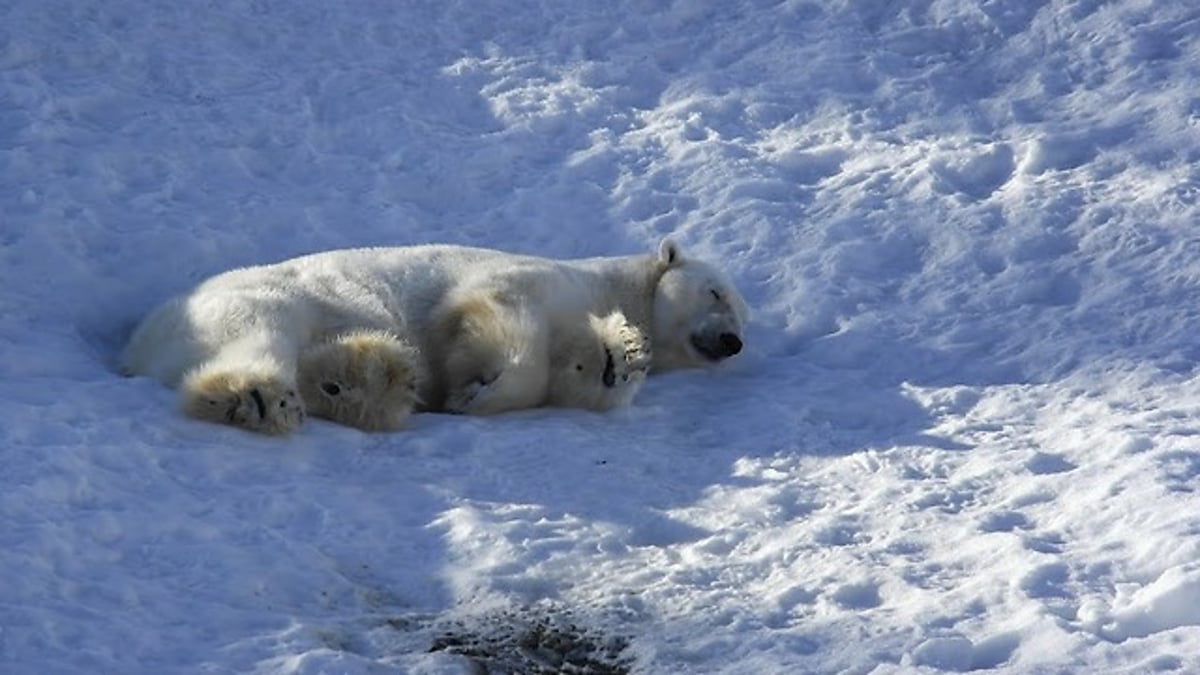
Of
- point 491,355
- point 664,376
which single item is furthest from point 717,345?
point 491,355

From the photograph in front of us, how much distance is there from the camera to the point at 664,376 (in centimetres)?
830

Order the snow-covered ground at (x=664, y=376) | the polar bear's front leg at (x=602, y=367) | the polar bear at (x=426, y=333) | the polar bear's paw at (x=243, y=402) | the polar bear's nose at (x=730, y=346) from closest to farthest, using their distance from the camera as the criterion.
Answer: the snow-covered ground at (x=664, y=376), the polar bear's paw at (x=243, y=402), the polar bear at (x=426, y=333), the polar bear's front leg at (x=602, y=367), the polar bear's nose at (x=730, y=346)

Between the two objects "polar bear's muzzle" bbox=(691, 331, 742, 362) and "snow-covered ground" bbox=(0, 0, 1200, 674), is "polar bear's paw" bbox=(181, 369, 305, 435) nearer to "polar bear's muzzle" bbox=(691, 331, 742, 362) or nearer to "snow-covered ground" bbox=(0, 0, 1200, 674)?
"snow-covered ground" bbox=(0, 0, 1200, 674)

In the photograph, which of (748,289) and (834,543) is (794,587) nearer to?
(834,543)

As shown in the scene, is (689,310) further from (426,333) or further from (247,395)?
(247,395)

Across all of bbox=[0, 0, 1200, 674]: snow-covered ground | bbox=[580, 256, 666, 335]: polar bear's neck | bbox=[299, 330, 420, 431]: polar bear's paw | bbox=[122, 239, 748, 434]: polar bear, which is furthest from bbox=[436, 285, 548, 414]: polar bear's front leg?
bbox=[580, 256, 666, 335]: polar bear's neck

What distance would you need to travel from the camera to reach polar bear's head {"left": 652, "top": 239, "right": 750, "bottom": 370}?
27.3 feet

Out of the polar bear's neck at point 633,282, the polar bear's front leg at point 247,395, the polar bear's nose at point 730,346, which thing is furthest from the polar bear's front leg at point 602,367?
the polar bear's front leg at point 247,395

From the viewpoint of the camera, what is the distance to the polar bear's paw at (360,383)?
22.9 ft

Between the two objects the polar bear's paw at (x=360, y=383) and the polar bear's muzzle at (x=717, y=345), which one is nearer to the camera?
the polar bear's paw at (x=360, y=383)

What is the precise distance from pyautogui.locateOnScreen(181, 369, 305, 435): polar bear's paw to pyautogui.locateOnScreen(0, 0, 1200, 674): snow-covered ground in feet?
0.21

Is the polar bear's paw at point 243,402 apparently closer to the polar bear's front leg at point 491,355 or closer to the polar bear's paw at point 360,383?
the polar bear's paw at point 360,383

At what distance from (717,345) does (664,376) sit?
11.7 inches

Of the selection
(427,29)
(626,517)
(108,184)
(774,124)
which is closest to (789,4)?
(774,124)
